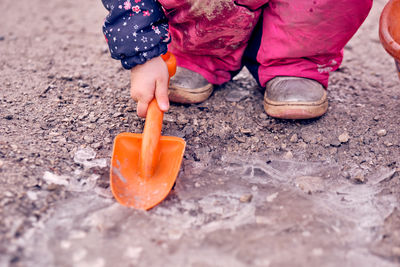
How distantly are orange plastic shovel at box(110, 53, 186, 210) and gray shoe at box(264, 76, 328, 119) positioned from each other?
1.41ft

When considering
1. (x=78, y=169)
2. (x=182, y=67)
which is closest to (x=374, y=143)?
(x=182, y=67)

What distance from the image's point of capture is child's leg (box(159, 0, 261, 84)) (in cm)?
133

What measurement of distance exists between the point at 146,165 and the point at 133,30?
0.44m

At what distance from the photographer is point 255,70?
5.14 ft

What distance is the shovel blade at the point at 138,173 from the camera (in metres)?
1.10

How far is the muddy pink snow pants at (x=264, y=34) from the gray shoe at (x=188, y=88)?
0.04 metres

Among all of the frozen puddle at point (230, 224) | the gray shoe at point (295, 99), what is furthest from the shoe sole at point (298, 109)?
the frozen puddle at point (230, 224)

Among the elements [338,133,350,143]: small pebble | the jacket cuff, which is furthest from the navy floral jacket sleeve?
[338,133,350,143]: small pebble

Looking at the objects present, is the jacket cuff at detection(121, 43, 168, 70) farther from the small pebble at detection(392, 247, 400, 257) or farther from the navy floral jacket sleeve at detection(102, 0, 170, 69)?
the small pebble at detection(392, 247, 400, 257)

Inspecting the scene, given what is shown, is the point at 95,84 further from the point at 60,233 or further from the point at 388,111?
the point at 388,111

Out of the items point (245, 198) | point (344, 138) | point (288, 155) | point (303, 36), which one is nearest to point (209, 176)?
point (245, 198)

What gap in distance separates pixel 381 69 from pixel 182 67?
37.2 inches

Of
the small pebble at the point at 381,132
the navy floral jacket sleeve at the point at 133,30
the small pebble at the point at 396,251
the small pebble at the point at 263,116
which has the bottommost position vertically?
the small pebble at the point at 381,132

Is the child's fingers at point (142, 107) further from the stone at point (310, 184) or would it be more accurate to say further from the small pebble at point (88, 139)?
the stone at point (310, 184)
